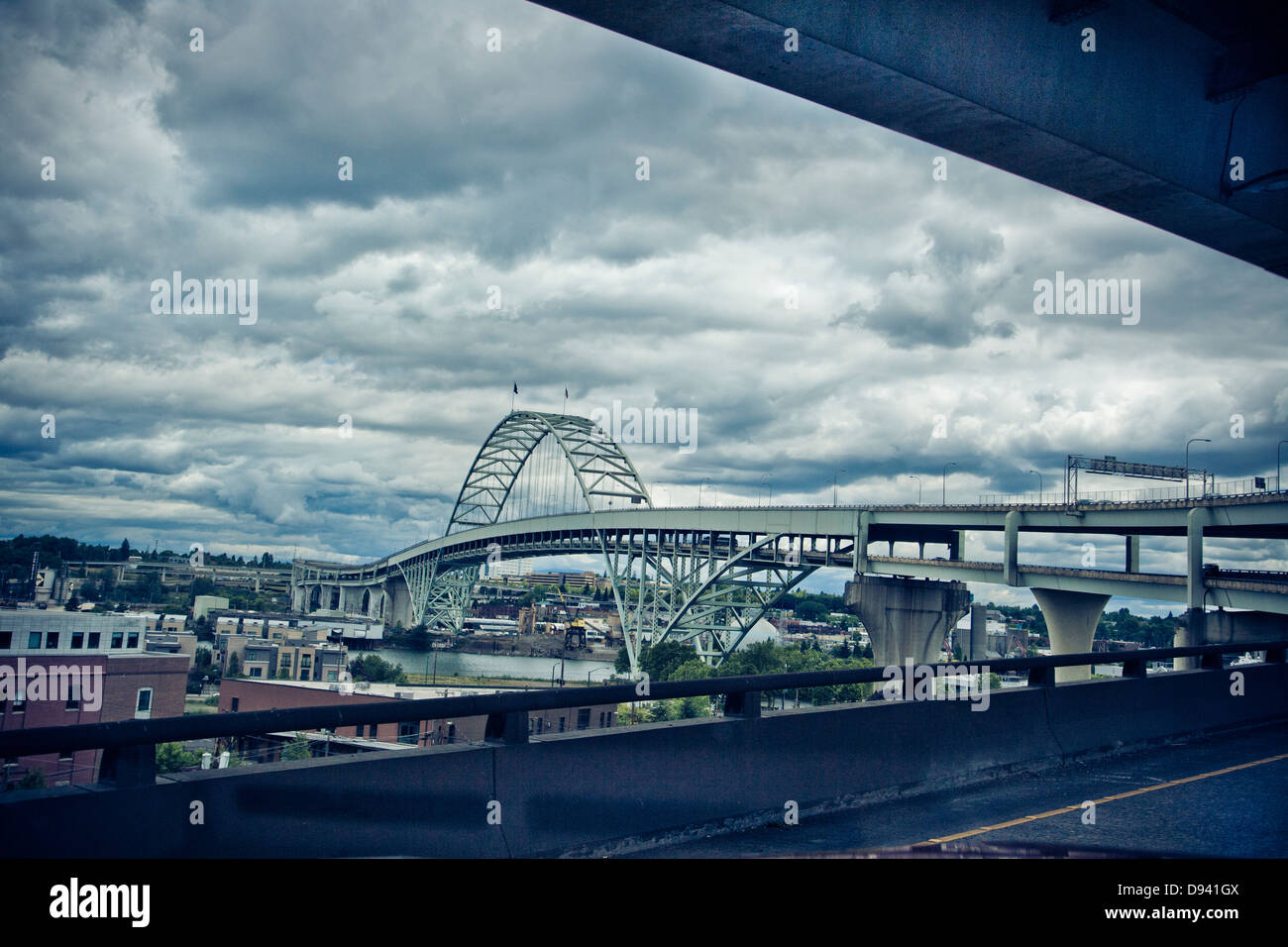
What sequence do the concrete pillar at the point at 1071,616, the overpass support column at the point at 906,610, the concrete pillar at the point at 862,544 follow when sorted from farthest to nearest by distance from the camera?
the concrete pillar at the point at 862,544 < the overpass support column at the point at 906,610 < the concrete pillar at the point at 1071,616

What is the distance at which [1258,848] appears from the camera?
7039 millimetres

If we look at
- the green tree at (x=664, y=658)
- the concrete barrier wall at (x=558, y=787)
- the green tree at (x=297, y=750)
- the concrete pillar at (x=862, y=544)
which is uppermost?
the concrete pillar at (x=862, y=544)

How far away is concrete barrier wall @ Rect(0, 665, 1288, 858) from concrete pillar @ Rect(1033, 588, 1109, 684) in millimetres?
37084

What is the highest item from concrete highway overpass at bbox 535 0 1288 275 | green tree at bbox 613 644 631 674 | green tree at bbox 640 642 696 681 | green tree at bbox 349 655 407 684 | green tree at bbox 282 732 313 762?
concrete highway overpass at bbox 535 0 1288 275

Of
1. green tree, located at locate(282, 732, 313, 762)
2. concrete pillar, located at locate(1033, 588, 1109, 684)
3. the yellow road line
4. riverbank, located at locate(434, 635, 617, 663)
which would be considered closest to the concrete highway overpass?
green tree, located at locate(282, 732, 313, 762)

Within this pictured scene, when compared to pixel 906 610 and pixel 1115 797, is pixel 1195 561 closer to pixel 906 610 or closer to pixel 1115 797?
pixel 906 610

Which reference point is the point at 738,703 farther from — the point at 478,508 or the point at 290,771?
the point at 478,508

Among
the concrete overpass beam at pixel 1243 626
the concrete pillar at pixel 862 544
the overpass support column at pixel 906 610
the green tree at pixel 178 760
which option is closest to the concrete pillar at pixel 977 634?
the overpass support column at pixel 906 610

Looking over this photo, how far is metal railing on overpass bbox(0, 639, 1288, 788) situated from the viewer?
4512 millimetres

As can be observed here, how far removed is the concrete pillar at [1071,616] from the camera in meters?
44.9

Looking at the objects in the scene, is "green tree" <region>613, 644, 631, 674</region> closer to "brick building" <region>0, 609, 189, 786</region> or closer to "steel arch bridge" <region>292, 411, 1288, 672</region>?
"steel arch bridge" <region>292, 411, 1288, 672</region>

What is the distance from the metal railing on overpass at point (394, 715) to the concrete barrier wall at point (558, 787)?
170 mm

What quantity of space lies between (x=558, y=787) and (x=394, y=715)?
4.29 feet

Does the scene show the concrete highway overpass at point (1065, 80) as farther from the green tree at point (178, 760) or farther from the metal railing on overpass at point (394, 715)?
the green tree at point (178, 760)
